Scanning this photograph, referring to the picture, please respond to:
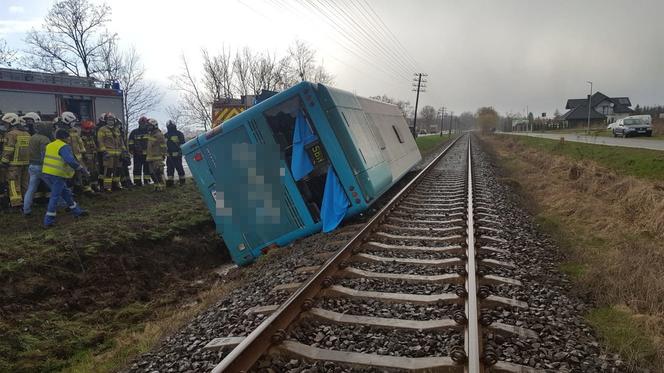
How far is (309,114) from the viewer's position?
24.7 feet

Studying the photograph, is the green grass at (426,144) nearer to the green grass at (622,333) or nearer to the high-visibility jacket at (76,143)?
the high-visibility jacket at (76,143)

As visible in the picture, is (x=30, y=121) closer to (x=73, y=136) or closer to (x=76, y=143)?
(x=73, y=136)

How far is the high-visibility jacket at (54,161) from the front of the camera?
888 centimetres

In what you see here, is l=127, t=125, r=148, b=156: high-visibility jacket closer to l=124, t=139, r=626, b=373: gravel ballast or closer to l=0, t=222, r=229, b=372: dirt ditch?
l=0, t=222, r=229, b=372: dirt ditch

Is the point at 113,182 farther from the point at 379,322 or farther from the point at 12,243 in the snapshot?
the point at 379,322

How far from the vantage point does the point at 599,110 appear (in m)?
100

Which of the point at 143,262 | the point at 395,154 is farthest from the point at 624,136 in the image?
the point at 143,262

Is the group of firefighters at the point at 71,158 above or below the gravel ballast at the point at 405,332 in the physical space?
above

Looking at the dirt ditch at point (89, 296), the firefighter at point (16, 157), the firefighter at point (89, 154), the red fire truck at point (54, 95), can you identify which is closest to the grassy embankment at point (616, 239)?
the dirt ditch at point (89, 296)

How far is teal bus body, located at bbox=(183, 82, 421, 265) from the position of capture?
7.46m

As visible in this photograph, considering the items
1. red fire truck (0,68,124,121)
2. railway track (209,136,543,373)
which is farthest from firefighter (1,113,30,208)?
railway track (209,136,543,373)

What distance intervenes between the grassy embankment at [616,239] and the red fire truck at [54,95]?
14.3m

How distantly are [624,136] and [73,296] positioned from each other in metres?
37.0

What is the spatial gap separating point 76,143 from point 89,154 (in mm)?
992
